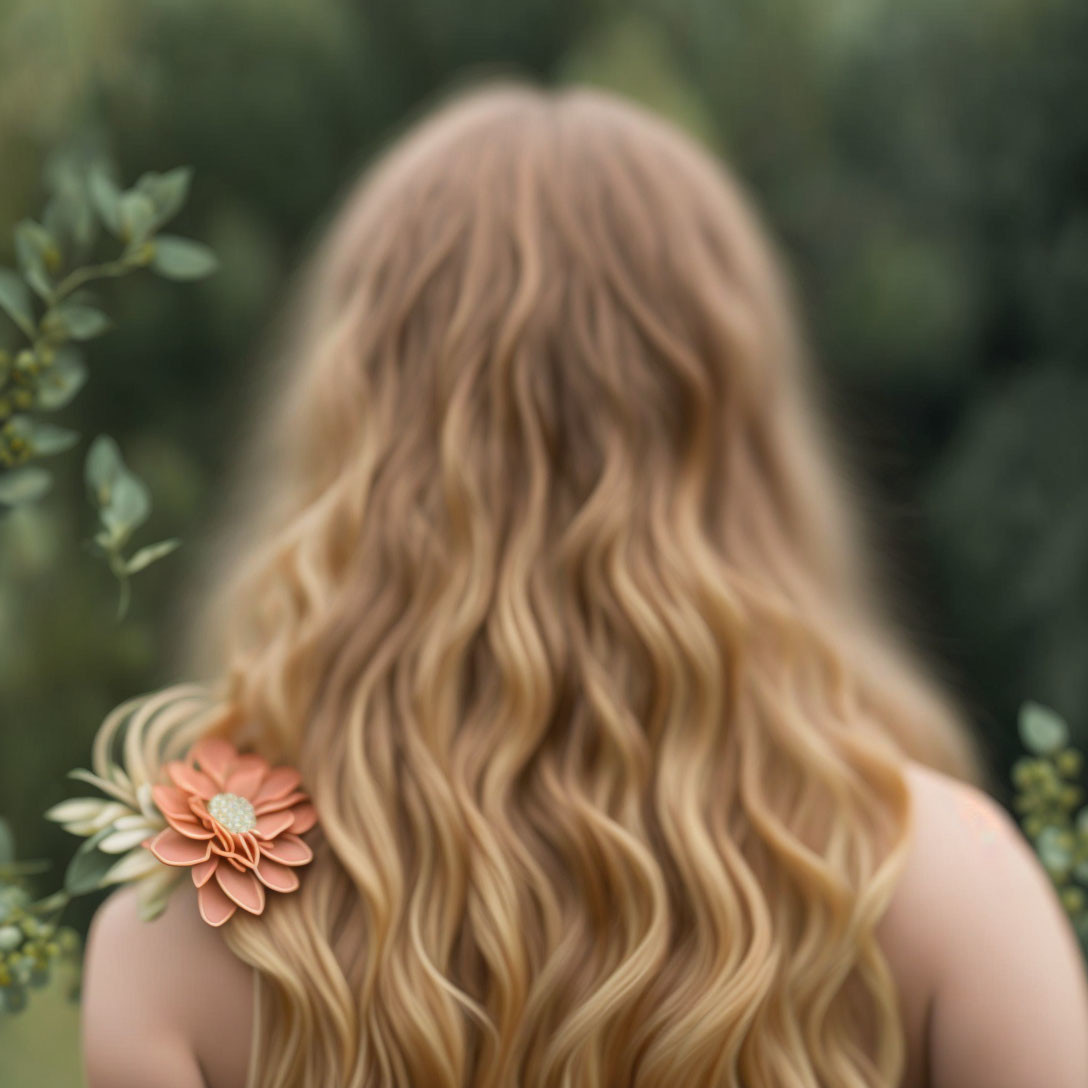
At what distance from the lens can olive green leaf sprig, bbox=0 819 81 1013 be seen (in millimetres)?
930

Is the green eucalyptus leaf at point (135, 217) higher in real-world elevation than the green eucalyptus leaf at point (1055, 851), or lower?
higher

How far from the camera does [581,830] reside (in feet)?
2.78

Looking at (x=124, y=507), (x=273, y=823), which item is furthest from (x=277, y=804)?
(x=124, y=507)

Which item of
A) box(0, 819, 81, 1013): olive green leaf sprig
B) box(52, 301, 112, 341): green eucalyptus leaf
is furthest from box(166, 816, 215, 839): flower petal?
box(52, 301, 112, 341): green eucalyptus leaf

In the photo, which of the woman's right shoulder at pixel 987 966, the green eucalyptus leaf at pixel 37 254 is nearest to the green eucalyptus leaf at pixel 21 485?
the green eucalyptus leaf at pixel 37 254

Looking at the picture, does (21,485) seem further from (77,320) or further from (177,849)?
(177,849)

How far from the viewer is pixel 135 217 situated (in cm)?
94

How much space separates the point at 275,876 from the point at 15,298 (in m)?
0.42

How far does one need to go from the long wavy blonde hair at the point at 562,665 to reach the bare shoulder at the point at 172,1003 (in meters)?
0.02

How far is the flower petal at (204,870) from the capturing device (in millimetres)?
828

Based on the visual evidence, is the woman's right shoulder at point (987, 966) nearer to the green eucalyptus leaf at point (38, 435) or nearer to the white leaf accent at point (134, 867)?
the white leaf accent at point (134, 867)

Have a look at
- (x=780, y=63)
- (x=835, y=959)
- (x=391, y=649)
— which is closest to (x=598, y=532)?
(x=391, y=649)

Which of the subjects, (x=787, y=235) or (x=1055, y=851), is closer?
(x=1055, y=851)

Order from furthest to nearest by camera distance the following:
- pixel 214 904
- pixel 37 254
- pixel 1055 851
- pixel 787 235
Result: pixel 787 235, pixel 1055 851, pixel 37 254, pixel 214 904
